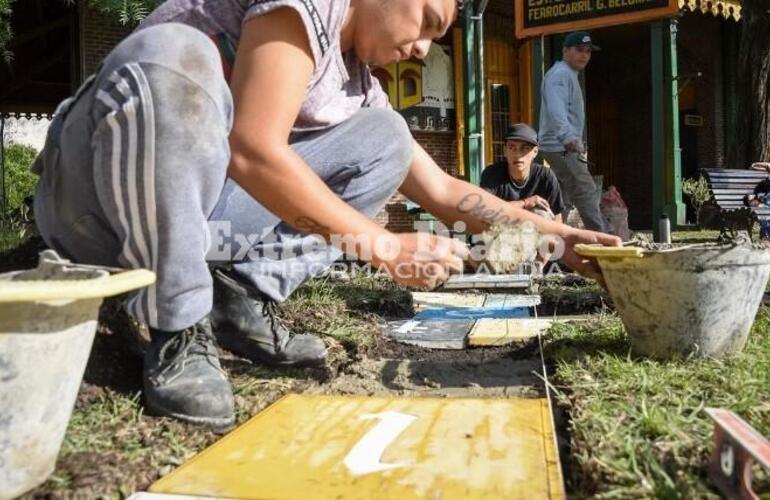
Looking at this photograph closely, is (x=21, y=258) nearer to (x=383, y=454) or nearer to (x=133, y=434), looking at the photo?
(x=133, y=434)

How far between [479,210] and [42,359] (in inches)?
63.5

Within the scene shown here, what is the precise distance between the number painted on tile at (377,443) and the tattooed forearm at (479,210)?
922 millimetres

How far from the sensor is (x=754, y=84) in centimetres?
930

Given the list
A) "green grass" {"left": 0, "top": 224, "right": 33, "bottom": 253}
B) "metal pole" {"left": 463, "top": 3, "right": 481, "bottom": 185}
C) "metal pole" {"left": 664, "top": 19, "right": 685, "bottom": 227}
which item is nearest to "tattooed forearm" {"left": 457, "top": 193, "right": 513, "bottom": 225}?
"green grass" {"left": 0, "top": 224, "right": 33, "bottom": 253}

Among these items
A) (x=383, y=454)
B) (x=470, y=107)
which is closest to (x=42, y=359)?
(x=383, y=454)

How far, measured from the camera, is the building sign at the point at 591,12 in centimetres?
827

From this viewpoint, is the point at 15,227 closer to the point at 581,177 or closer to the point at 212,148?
the point at 581,177

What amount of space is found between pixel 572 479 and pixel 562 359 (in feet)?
2.65

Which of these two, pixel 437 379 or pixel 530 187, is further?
pixel 530 187

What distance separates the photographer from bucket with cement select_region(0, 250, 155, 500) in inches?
38.4

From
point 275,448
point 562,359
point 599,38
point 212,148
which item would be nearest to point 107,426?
point 275,448

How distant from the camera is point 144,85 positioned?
1.41 m

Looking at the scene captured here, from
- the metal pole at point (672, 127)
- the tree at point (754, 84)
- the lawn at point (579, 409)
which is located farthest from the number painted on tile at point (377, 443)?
the tree at point (754, 84)

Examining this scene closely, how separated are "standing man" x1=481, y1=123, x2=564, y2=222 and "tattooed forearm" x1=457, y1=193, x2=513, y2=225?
2668 mm
